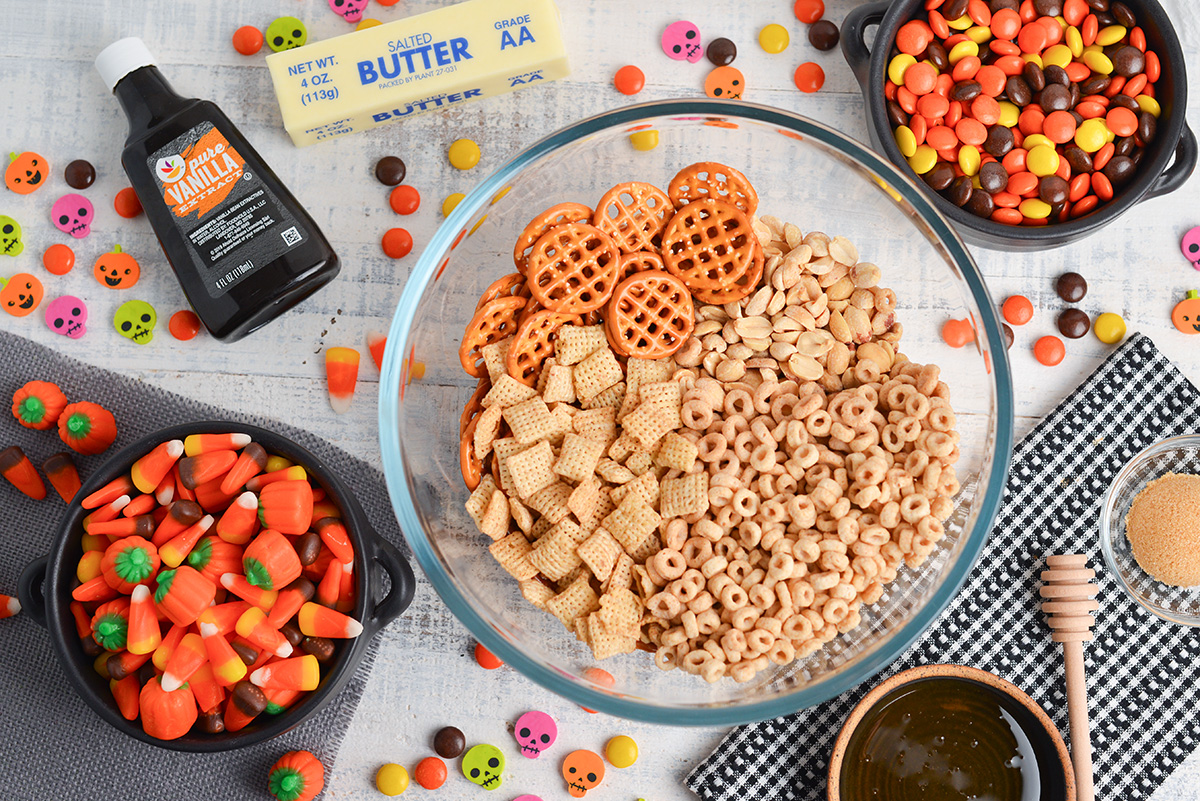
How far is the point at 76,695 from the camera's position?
133cm

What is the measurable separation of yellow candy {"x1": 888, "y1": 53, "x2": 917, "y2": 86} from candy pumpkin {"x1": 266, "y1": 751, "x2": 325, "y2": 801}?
54.0 inches

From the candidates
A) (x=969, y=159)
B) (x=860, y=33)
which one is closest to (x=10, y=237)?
(x=860, y=33)

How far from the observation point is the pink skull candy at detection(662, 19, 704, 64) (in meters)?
1.39

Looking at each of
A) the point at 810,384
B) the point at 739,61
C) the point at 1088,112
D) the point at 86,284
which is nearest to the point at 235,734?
the point at 86,284

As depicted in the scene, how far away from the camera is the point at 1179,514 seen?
130cm

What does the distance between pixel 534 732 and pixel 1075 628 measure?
33.6 inches

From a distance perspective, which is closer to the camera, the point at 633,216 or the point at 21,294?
the point at 633,216

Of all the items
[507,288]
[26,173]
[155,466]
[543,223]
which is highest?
[543,223]

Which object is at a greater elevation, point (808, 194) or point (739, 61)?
point (739, 61)

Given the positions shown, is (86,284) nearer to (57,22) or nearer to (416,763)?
(57,22)

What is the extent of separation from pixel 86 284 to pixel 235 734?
0.77 metres

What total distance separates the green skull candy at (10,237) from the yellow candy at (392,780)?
104 centimetres

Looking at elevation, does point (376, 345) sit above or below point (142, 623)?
above

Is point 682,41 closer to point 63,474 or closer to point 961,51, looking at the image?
point 961,51
